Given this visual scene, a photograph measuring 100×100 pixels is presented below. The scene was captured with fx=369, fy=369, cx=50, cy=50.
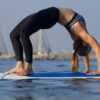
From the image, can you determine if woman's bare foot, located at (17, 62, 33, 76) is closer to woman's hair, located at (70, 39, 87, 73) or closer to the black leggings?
the black leggings

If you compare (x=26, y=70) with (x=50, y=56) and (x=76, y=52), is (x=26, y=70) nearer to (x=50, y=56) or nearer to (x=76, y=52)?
(x=76, y=52)

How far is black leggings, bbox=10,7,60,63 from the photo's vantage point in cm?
619

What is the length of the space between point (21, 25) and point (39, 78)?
0.96m

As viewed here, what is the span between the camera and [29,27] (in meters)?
6.23

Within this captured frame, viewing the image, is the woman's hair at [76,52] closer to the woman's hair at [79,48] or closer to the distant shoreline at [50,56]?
the woman's hair at [79,48]

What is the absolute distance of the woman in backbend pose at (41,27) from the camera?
20.4 ft

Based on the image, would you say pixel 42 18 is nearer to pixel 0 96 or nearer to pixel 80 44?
pixel 80 44

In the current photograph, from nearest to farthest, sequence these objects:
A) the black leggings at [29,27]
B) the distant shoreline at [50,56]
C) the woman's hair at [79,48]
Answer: the black leggings at [29,27]
the woman's hair at [79,48]
the distant shoreline at [50,56]

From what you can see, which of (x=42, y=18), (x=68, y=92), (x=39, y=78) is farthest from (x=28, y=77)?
(x=68, y=92)

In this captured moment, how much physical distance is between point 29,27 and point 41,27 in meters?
0.25

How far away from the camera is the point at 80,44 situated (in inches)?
267

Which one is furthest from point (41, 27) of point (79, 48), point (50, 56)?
point (50, 56)

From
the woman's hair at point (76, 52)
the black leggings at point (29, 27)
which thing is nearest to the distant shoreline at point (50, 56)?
the woman's hair at point (76, 52)

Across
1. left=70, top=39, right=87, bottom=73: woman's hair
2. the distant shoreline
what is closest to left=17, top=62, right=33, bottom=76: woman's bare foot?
left=70, top=39, right=87, bottom=73: woman's hair
